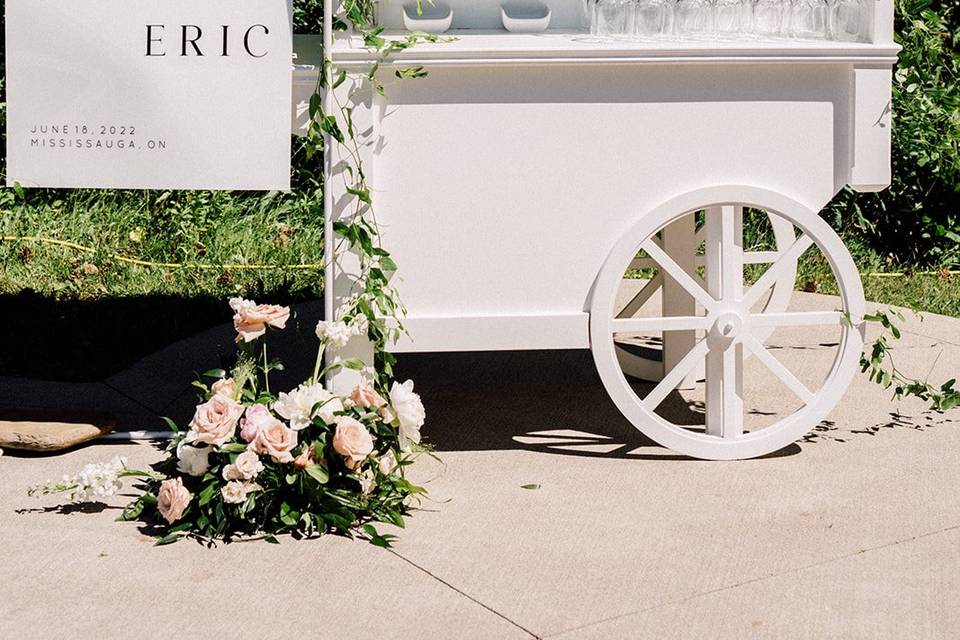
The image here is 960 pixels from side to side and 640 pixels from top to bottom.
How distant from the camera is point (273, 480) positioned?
2.76 m

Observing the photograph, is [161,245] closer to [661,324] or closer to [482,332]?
[482,332]

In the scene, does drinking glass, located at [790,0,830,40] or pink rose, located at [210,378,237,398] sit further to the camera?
drinking glass, located at [790,0,830,40]

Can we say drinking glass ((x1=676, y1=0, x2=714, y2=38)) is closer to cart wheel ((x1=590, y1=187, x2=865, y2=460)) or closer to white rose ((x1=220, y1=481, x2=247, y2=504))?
cart wheel ((x1=590, y1=187, x2=865, y2=460))

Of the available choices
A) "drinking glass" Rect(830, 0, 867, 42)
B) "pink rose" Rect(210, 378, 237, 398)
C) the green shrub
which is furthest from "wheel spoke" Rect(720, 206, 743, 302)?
the green shrub

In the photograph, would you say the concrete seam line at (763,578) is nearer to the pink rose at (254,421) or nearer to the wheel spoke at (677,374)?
the wheel spoke at (677,374)

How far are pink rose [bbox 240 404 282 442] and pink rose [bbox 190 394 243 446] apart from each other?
0.8 inches

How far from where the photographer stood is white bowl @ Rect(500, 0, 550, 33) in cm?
328

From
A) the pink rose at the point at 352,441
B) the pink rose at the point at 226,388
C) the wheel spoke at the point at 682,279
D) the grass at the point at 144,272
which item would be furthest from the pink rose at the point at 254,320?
the grass at the point at 144,272

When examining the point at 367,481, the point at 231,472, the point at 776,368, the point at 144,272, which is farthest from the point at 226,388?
the point at 144,272

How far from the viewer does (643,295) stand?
164 inches

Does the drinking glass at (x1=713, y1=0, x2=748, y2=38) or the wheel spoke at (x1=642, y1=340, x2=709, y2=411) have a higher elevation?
the drinking glass at (x1=713, y1=0, x2=748, y2=38)

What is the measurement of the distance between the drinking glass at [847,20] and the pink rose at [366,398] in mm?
1404

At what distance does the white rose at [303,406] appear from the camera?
9.18 ft

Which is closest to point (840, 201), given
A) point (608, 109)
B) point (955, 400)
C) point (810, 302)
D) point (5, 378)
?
point (810, 302)
